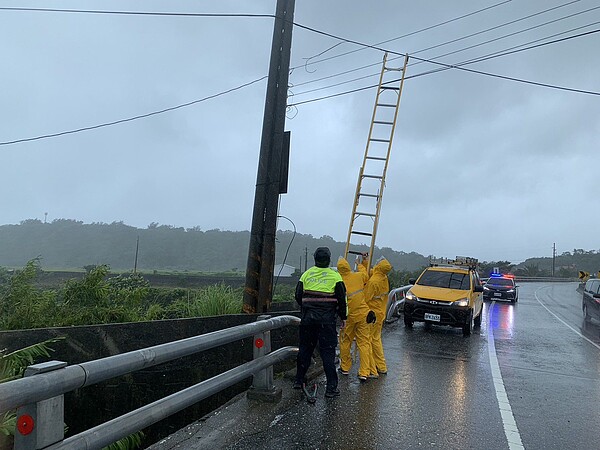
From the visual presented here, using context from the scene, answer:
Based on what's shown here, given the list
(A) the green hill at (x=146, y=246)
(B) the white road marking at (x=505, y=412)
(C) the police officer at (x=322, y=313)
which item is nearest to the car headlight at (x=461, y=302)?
(B) the white road marking at (x=505, y=412)

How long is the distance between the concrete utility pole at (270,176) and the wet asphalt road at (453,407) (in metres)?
2.21

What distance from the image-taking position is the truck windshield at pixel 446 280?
563 inches

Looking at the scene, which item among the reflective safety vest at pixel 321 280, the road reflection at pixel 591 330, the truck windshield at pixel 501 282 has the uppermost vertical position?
the reflective safety vest at pixel 321 280

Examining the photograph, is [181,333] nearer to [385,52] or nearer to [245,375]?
[245,375]

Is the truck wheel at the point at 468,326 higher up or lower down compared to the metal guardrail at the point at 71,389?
lower down

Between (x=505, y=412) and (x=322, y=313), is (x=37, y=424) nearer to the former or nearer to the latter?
(x=322, y=313)

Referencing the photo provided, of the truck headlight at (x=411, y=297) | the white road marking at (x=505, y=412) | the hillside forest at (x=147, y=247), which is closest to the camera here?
the white road marking at (x=505, y=412)

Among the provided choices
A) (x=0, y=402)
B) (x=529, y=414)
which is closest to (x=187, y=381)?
(x=529, y=414)

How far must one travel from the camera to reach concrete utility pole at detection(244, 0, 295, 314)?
8828 mm

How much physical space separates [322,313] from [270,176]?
11.7 ft

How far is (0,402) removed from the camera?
7.66 feet

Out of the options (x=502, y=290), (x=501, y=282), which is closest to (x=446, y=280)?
(x=502, y=290)

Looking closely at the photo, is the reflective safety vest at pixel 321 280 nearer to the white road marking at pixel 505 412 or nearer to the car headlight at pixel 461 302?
the white road marking at pixel 505 412

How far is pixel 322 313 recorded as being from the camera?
6012 mm
